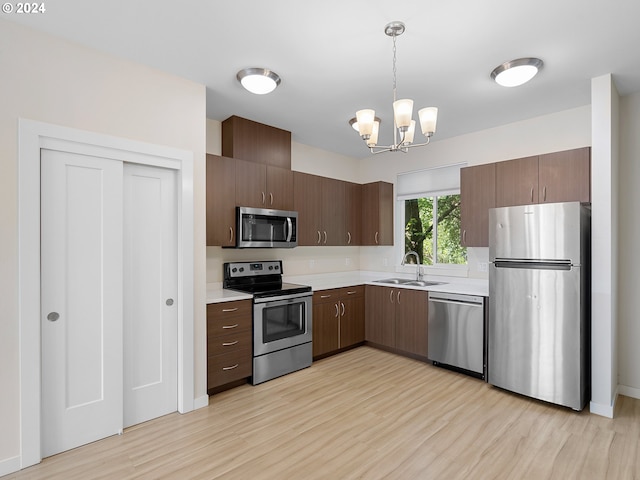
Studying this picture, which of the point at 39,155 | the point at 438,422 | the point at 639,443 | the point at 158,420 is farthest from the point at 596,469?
the point at 39,155

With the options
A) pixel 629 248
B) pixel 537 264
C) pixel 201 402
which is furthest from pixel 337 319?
pixel 629 248

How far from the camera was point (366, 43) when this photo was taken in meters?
2.31

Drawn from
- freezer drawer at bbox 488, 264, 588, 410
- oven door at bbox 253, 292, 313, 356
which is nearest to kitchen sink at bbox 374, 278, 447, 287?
freezer drawer at bbox 488, 264, 588, 410

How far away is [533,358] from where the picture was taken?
296 cm

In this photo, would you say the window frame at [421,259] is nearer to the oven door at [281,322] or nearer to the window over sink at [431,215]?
the window over sink at [431,215]

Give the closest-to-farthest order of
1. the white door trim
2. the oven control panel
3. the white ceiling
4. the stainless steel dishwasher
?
the white ceiling
the white door trim
the stainless steel dishwasher
the oven control panel

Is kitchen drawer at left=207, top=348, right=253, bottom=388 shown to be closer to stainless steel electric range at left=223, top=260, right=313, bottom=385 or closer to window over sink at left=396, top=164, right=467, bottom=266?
stainless steel electric range at left=223, top=260, right=313, bottom=385

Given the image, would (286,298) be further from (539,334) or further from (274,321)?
(539,334)

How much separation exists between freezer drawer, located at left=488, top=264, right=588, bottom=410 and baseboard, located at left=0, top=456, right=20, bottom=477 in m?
3.67

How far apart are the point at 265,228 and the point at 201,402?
1739 millimetres

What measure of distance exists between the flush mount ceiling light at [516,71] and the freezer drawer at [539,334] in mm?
1557

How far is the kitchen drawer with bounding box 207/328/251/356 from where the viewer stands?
9.86ft

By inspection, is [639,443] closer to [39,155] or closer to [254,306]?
[254,306]

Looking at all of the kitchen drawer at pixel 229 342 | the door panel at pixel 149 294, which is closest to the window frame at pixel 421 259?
the kitchen drawer at pixel 229 342
